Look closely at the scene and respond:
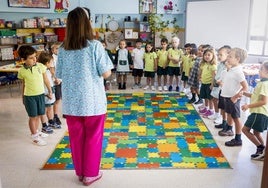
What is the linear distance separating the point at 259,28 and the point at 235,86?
395 centimetres

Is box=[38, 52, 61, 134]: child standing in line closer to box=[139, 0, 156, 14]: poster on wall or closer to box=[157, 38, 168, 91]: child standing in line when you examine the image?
box=[157, 38, 168, 91]: child standing in line

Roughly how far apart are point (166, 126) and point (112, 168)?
56.2 inches

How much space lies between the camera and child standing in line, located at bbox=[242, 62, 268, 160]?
9.62 feet

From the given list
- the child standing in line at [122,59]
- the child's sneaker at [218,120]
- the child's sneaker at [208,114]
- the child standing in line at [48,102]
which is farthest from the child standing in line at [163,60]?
the child standing in line at [48,102]

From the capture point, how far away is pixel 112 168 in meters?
3.02

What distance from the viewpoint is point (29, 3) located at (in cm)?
730

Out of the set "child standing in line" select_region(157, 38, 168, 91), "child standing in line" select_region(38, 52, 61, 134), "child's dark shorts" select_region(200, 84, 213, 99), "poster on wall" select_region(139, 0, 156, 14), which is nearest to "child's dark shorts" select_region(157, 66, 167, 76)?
"child standing in line" select_region(157, 38, 168, 91)

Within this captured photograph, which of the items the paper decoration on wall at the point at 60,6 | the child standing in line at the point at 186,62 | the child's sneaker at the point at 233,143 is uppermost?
the paper decoration on wall at the point at 60,6

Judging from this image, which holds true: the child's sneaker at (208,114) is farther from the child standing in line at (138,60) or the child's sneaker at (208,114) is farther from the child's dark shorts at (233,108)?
the child standing in line at (138,60)

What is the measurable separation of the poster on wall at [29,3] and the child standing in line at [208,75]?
4788 millimetres

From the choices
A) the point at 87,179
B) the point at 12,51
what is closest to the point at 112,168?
the point at 87,179

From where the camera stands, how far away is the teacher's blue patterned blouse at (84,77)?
2406mm

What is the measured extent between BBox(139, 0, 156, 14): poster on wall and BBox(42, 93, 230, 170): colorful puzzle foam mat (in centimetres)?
359

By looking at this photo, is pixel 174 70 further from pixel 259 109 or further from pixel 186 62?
pixel 259 109
